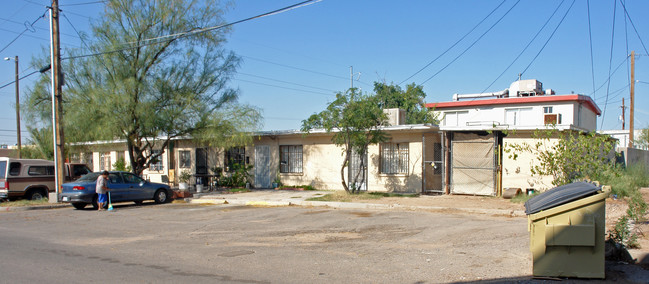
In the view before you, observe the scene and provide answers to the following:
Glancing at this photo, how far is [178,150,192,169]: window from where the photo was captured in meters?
27.2

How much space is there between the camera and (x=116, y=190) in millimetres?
17484

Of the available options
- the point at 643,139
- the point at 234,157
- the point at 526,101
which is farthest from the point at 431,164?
the point at 643,139

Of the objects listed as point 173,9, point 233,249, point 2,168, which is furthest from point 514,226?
point 2,168

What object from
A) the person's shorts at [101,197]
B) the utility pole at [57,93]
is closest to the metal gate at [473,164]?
the person's shorts at [101,197]

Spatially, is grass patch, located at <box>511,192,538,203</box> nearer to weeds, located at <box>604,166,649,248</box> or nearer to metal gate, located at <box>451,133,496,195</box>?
metal gate, located at <box>451,133,496,195</box>

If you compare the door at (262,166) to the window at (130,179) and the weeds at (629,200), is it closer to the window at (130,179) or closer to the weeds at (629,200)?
the window at (130,179)

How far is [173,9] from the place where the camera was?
20.7 m

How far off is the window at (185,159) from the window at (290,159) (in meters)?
6.53

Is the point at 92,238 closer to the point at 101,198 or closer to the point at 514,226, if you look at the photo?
the point at 101,198

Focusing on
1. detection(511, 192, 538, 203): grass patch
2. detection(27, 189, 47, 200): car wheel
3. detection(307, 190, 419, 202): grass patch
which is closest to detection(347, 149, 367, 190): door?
detection(307, 190, 419, 202): grass patch

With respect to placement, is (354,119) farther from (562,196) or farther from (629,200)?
(562,196)

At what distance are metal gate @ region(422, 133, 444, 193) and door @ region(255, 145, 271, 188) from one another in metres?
8.23

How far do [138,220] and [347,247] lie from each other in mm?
7666

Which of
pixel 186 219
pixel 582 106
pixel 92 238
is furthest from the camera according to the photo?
pixel 582 106
